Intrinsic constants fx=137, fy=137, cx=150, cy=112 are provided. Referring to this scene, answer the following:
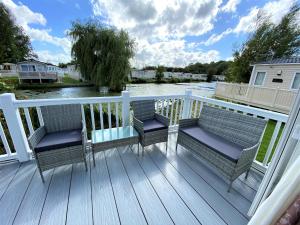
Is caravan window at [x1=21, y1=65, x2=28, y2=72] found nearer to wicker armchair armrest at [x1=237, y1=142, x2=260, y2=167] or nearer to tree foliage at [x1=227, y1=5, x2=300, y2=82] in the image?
wicker armchair armrest at [x1=237, y1=142, x2=260, y2=167]

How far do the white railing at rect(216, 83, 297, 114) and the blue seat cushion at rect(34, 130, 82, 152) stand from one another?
694 centimetres

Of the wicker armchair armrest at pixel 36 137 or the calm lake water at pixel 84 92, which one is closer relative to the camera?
the wicker armchair armrest at pixel 36 137

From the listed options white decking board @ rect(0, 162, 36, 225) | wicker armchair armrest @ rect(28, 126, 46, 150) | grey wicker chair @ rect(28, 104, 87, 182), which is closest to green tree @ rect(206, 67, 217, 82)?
grey wicker chair @ rect(28, 104, 87, 182)

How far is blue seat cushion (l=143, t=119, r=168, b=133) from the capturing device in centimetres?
235

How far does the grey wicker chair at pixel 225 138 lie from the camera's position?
1.72m

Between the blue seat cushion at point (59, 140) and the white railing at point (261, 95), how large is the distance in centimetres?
694

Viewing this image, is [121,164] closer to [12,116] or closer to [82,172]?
[82,172]

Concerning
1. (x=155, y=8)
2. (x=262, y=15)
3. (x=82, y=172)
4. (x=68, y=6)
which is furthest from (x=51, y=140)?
(x=262, y=15)

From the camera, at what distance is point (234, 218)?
1.45 m

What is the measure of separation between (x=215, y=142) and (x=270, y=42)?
14.5 meters

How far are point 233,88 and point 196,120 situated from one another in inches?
302

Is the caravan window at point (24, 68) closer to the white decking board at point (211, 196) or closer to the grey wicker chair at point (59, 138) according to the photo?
the grey wicker chair at point (59, 138)

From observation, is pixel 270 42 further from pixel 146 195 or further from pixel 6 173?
pixel 6 173

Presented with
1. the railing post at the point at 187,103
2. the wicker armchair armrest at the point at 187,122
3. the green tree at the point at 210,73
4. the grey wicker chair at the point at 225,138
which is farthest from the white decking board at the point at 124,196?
the green tree at the point at 210,73
